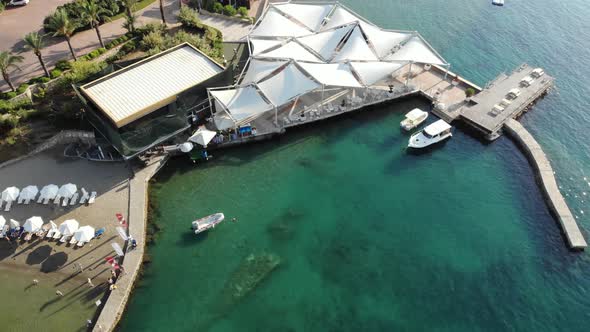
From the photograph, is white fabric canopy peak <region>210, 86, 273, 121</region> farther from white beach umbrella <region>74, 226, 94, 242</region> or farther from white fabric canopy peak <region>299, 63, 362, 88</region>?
white beach umbrella <region>74, 226, 94, 242</region>

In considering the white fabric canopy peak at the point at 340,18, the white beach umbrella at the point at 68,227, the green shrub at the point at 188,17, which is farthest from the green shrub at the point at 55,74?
the white fabric canopy peak at the point at 340,18

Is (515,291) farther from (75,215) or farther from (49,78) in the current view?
(49,78)

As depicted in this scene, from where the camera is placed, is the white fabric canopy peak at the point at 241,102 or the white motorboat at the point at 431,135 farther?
the white motorboat at the point at 431,135

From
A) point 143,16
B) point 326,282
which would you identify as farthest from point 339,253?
point 143,16

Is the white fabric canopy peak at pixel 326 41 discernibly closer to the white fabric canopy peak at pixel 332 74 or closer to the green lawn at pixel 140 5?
the white fabric canopy peak at pixel 332 74

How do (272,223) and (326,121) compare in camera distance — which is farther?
(326,121)
